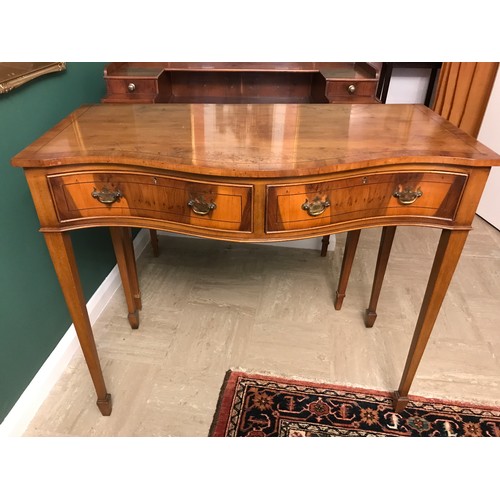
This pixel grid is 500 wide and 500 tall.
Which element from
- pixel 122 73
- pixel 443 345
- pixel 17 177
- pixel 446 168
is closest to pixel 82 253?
pixel 17 177

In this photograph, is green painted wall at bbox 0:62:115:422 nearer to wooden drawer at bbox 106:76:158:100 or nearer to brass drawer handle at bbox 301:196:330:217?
wooden drawer at bbox 106:76:158:100

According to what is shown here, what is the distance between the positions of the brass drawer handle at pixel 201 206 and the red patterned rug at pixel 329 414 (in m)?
0.74

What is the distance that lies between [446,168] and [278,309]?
1.01 meters

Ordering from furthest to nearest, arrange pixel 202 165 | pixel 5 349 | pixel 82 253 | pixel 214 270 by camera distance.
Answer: pixel 214 270 → pixel 82 253 → pixel 5 349 → pixel 202 165

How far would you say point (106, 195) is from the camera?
100cm

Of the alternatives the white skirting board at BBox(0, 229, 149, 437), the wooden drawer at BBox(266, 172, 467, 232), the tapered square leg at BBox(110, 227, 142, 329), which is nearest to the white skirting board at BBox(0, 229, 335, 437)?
the white skirting board at BBox(0, 229, 149, 437)

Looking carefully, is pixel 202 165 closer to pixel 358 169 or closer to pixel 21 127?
pixel 358 169

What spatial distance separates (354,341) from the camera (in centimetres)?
164

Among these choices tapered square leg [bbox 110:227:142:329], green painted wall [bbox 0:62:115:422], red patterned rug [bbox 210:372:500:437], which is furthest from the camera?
tapered square leg [bbox 110:227:142:329]

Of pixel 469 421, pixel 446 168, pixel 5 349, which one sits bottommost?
pixel 469 421

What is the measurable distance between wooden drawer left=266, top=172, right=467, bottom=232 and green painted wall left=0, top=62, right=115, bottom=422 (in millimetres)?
772

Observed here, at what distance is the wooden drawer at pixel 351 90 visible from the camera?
1.61 m

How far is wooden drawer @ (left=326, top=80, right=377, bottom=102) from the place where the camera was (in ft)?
5.29

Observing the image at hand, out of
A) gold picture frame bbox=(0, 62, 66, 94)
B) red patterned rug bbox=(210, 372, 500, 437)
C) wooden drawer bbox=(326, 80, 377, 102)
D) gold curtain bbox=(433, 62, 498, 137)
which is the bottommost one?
red patterned rug bbox=(210, 372, 500, 437)
